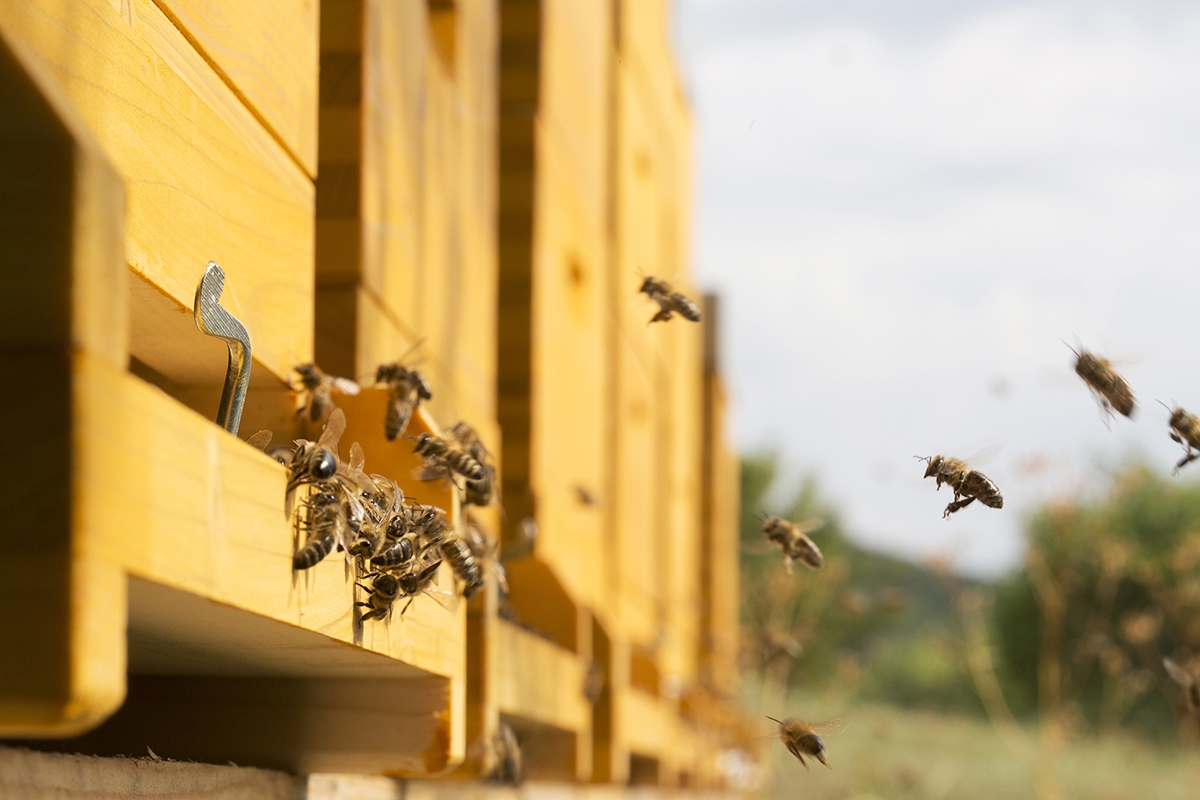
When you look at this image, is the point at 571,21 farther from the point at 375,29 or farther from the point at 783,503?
the point at 783,503

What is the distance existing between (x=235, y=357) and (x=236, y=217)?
32 cm

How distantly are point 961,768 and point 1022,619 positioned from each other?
1830 centimetres

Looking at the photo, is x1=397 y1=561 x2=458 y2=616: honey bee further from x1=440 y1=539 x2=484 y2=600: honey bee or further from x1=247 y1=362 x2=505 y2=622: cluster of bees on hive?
x1=440 y1=539 x2=484 y2=600: honey bee

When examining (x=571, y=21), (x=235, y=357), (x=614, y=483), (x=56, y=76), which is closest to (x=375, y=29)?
(x=235, y=357)

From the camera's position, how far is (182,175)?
180cm

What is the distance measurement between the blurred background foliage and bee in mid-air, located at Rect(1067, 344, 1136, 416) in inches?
46.2

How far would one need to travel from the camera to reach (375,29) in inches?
111

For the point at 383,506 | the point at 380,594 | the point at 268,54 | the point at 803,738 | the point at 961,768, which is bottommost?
the point at 961,768

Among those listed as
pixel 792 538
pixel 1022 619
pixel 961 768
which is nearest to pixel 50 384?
pixel 792 538

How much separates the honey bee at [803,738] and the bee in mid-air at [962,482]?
604 mm

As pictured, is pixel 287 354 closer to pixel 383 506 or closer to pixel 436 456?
pixel 436 456

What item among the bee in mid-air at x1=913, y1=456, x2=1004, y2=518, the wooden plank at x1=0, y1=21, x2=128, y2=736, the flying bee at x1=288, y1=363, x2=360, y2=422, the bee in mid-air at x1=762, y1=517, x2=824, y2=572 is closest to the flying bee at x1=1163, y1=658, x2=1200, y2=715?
the bee in mid-air at x1=762, y1=517, x2=824, y2=572

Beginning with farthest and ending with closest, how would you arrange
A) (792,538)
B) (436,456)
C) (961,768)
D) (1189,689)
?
1. (961,768)
2. (1189,689)
3. (792,538)
4. (436,456)

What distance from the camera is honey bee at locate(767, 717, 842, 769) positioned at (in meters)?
2.93
